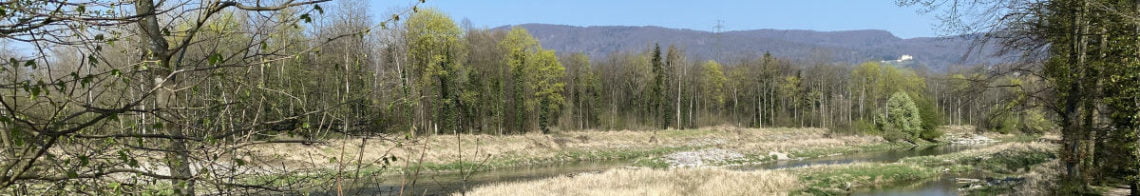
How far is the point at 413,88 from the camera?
4293mm

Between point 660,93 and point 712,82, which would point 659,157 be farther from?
point 712,82

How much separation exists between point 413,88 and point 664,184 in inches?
607

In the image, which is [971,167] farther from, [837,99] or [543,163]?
[837,99]

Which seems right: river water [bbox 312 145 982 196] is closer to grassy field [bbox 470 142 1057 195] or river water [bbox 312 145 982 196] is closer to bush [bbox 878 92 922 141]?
grassy field [bbox 470 142 1057 195]

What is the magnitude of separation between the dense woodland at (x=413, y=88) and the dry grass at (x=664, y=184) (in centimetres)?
412

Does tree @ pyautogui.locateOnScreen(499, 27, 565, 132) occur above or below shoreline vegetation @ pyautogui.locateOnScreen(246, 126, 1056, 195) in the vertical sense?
above

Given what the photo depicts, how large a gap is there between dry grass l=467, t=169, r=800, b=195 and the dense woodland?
162 inches

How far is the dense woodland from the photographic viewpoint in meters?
3.01

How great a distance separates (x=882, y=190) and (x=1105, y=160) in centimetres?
668

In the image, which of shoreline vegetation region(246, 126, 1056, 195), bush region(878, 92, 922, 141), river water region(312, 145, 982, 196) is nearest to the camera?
shoreline vegetation region(246, 126, 1056, 195)

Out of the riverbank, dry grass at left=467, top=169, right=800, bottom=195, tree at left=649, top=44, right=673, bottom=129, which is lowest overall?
the riverbank

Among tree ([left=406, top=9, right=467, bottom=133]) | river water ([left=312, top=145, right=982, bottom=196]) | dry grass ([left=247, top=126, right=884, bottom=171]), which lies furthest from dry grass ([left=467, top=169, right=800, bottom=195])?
tree ([left=406, top=9, right=467, bottom=133])

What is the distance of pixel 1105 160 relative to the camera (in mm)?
13695

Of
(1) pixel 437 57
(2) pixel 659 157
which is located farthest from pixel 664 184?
(1) pixel 437 57
